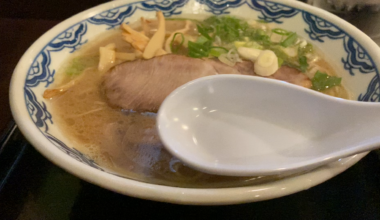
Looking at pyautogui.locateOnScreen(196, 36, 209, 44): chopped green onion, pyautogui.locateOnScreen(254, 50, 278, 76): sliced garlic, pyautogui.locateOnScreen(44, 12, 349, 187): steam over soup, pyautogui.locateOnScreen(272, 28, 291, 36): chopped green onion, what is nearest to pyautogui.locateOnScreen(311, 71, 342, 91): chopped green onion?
pyautogui.locateOnScreen(44, 12, 349, 187): steam over soup

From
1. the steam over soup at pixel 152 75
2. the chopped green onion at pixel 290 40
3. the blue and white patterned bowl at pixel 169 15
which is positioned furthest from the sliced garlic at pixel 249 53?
the blue and white patterned bowl at pixel 169 15

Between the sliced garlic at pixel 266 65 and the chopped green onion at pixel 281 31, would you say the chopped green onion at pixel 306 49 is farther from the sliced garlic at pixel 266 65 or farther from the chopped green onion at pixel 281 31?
the sliced garlic at pixel 266 65

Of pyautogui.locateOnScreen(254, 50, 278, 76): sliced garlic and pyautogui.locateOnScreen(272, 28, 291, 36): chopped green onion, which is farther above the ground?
pyautogui.locateOnScreen(272, 28, 291, 36): chopped green onion

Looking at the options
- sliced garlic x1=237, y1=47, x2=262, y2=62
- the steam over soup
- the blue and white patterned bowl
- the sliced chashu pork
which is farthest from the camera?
sliced garlic x1=237, y1=47, x2=262, y2=62

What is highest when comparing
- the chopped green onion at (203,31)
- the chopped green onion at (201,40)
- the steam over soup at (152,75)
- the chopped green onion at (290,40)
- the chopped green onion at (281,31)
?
the chopped green onion at (281,31)

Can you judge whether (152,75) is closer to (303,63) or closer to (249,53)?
(249,53)

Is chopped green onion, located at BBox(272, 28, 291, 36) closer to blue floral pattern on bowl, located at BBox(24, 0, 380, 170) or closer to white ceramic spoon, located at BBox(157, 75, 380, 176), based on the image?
blue floral pattern on bowl, located at BBox(24, 0, 380, 170)

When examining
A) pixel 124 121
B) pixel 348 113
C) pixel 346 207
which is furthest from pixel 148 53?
pixel 346 207
